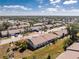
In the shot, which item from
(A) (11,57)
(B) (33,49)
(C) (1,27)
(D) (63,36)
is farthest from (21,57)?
(C) (1,27)

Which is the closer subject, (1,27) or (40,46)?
(40,46)

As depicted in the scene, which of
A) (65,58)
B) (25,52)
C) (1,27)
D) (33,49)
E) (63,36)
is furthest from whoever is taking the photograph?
(1,27)

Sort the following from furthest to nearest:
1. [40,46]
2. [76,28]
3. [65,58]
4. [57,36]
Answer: [57,36] → [76,28] → [40,46] → [65,58]

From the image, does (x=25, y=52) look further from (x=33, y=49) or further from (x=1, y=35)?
(x=1, y=35)

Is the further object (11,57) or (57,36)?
(57,36)

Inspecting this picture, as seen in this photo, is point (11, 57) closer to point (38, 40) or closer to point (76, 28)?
point (38, 40)

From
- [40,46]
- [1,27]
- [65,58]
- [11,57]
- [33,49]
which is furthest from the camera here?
[1,27]

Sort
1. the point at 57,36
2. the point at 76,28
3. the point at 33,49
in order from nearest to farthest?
the point at 33,49, the point at 76,28, the point at 57,36

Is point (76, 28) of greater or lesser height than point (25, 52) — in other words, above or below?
above

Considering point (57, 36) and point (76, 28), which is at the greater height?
point (76, 28)

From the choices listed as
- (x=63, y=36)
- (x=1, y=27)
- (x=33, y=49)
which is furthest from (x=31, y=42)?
(x=1, y=27)
